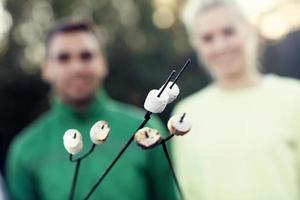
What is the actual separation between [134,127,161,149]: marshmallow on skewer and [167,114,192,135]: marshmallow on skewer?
38mm

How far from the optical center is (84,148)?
320 centimetres

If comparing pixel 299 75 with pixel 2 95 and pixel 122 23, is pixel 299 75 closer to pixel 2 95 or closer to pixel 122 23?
pixel 2 95

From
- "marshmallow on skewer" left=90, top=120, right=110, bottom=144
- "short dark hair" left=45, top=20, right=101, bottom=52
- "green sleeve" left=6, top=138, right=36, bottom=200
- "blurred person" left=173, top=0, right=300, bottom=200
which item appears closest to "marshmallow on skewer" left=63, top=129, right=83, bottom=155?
"marshmallow on skewer" left=90, top=120, right=110, bottom=144

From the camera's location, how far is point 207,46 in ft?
10.2

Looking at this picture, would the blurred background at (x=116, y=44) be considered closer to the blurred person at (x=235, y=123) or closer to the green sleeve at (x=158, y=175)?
the green sleeve at (x=158, y=175)

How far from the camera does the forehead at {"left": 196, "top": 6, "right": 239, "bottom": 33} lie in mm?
3076

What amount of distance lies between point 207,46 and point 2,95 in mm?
10553

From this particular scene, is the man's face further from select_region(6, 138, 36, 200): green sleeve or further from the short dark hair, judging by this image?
select_region(6, 138, 36, 200): green sleeve

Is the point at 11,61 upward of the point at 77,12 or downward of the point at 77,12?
downward

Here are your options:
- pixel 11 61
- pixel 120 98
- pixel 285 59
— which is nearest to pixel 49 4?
pixel 11 61

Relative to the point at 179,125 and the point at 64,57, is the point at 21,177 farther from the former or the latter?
the point at 179,125

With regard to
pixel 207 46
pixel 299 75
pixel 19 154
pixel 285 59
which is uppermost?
pixel 285 59

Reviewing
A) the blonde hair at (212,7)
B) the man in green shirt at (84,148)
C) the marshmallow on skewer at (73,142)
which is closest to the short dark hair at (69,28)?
the man in green shirt at (84,148)

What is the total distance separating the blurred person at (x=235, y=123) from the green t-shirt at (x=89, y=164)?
0.47 ft
